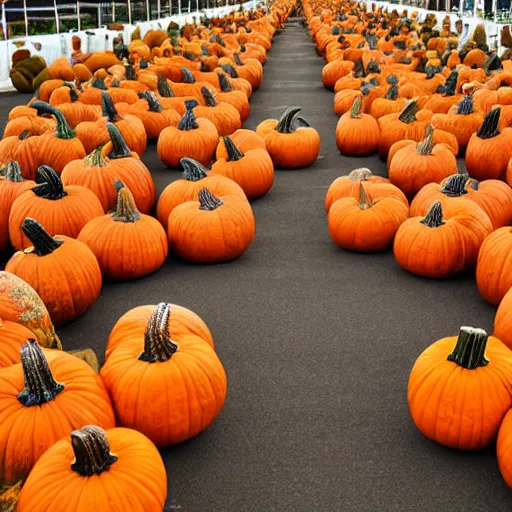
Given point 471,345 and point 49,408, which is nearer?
point 49,408

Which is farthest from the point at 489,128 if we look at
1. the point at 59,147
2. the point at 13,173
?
the point at 13,173

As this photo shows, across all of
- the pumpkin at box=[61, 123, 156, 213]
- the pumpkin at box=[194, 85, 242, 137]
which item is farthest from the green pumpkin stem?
the pumpkin at box=[61, 123, 156, 213]

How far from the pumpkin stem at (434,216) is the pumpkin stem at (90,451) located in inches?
117

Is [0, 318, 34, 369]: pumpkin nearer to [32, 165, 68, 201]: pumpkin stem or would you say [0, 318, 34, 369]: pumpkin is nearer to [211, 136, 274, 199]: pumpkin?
[32, 165, 68, 201]: pumpkin stem

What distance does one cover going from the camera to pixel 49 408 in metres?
2.64

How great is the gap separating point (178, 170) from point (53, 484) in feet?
18.6

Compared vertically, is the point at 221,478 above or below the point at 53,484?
below

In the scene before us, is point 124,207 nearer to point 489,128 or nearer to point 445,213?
point 445,213

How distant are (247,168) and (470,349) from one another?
12.4 ft

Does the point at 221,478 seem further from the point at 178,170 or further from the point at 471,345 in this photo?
the point at 178,170

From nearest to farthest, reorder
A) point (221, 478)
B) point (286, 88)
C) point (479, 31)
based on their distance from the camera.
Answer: point (221, 478) < point (286, 88) < point (479, 31)

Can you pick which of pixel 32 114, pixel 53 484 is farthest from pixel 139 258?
pixel 32 114

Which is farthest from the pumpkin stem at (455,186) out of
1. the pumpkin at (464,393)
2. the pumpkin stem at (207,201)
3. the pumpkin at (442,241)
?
the pumpkin at (464,393)

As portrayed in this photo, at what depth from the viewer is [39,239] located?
4043mm
